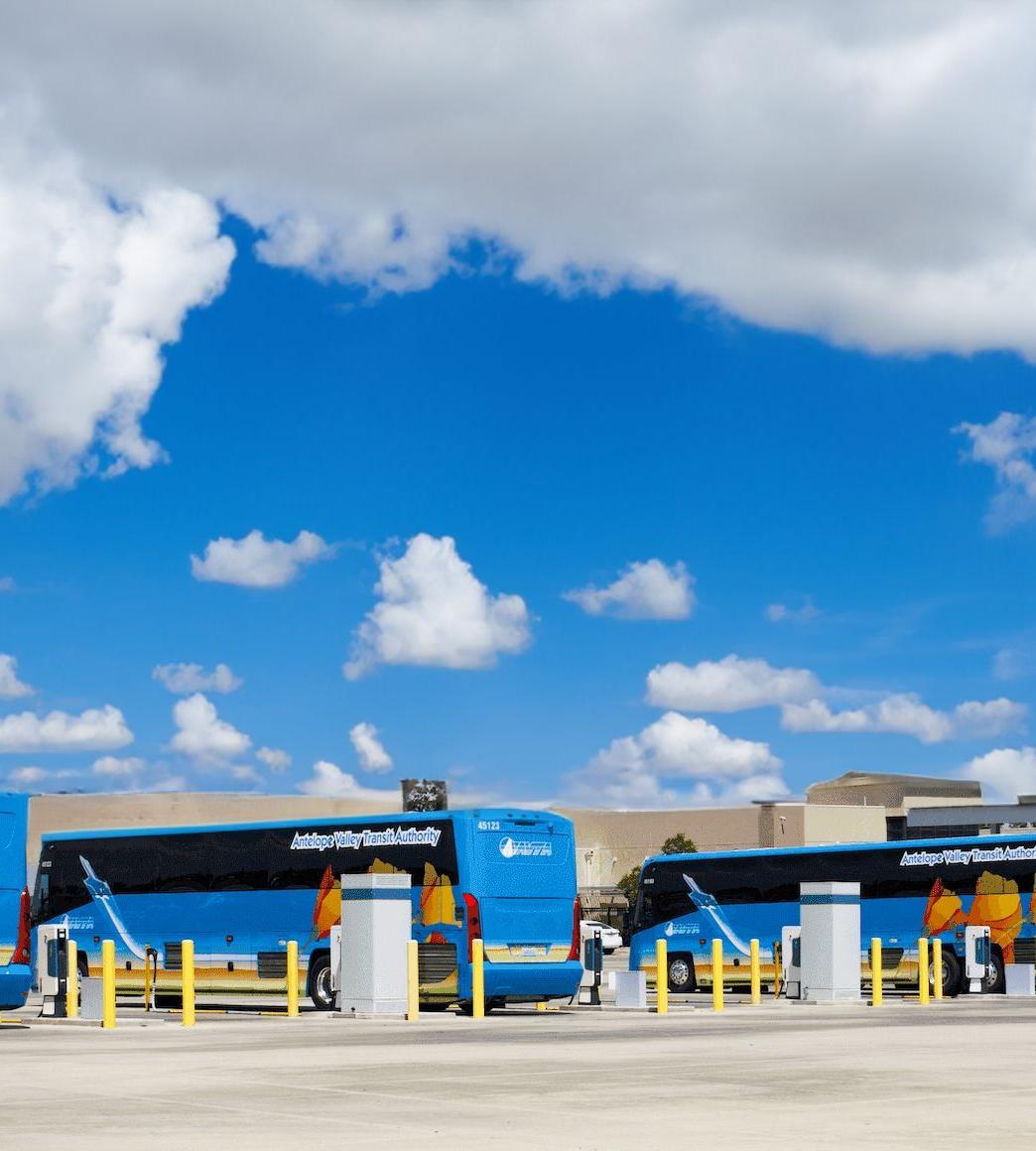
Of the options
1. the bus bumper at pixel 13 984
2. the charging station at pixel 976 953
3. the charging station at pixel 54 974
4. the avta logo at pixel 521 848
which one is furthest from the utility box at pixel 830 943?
the bus bumper at pixel 13 984

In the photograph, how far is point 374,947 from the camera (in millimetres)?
27625

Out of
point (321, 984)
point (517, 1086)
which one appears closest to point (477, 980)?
point (321, 984)

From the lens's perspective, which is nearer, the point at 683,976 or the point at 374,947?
the point at 374,947

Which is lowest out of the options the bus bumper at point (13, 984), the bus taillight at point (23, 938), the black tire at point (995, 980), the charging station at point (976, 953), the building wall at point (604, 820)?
the black tire at point (995, 980)

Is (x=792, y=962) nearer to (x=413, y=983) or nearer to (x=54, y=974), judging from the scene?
(x=413, y=983)

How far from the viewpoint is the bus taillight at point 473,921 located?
28.5 metres

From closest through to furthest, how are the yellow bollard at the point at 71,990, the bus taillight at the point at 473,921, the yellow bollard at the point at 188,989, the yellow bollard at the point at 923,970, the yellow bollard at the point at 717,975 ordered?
the yellow bollard at the point at 188,989 → the yellow bollard at the point at 71,990 → the bus taillight at the point at 473,921 → the yellow bollard at the point at 717,975 → the yellow bollard at the point at 923,970

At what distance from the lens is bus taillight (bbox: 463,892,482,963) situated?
93.6ft

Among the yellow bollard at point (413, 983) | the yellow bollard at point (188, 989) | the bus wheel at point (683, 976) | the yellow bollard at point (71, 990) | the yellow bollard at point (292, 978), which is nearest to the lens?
the yellow bollard at point (188, 989)

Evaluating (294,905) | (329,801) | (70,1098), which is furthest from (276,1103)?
(329,801)

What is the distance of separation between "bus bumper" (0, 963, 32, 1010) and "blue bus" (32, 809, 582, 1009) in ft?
21.8

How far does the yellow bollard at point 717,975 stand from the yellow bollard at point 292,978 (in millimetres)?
6398

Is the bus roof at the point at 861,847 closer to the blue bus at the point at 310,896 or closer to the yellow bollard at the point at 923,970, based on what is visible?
the yellow bollard at the point at 923,970

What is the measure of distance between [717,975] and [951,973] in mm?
10592
